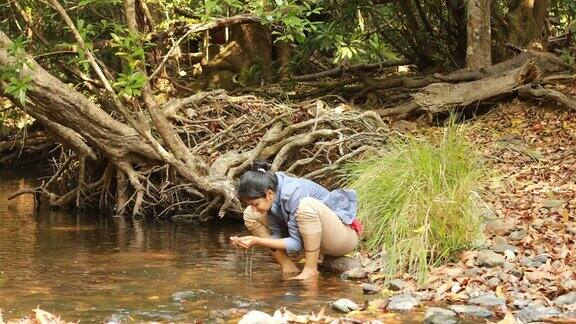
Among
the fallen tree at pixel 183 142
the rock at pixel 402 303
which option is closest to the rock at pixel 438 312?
the rock at pixel 402 303

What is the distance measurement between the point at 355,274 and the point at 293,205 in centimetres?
68

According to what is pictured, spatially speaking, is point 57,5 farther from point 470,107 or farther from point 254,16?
point 470,107

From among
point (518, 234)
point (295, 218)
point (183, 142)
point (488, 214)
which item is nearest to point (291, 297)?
point (295, 218)

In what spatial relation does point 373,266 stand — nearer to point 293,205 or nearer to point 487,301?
point 293,205

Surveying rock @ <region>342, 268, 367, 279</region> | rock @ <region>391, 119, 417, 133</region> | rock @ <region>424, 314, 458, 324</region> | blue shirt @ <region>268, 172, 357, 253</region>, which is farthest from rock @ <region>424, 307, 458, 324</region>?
rock @ <region>391, 119, 417, 133</region>

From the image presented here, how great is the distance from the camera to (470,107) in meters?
10.5

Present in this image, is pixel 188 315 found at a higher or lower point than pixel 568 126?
lower

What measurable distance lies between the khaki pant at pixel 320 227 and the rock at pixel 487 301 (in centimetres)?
115

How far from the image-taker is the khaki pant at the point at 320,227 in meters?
5.41

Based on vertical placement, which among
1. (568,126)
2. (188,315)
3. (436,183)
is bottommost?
(188,315)

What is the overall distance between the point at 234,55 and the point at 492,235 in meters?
8.27

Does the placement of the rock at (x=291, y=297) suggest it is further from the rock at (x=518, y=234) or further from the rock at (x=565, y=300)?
the rock at (x=518, y=234)

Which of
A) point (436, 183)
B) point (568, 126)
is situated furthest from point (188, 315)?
point (568, 126)

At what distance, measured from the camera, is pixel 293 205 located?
5.42 metres
